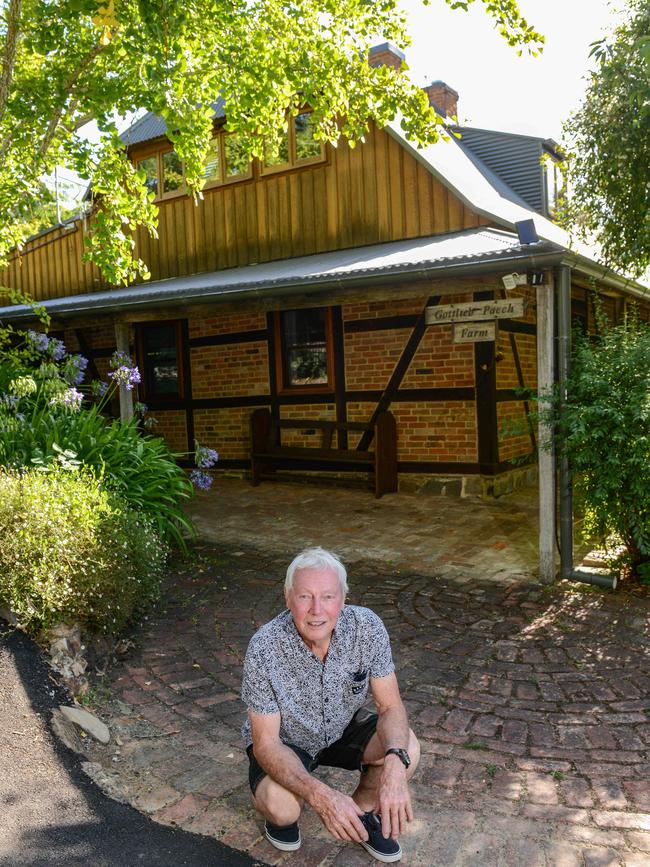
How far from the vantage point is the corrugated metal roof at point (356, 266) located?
225 inches

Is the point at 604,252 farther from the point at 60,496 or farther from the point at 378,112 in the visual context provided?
the point at 60,496

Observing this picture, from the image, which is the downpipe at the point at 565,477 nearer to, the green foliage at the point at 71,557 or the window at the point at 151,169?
the green foliage at the point at 71,557

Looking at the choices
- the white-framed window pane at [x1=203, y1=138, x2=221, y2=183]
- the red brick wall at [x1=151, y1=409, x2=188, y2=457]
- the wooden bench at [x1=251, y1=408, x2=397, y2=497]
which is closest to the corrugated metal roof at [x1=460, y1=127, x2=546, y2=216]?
the white-framed window pane at [x1=203, y1=138, x2=221, y2=183]

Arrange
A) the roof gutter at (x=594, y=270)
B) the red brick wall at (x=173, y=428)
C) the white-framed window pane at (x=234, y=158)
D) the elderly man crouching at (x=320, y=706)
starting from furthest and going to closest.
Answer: the red brick wall at (x=173, y=428) < the white-framed window pane at (x=234, y=158) < the roof gutter at (x=594, y=270) < the elderly man crouching at (x=320, y=706)

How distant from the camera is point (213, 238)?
1074 cm

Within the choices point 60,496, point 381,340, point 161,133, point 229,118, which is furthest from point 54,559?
point 161,133

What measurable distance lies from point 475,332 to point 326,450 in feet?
8.49

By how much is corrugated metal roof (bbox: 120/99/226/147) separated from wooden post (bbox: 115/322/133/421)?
4227 millimetres

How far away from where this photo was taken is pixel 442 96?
1275 cm

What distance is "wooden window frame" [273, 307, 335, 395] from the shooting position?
976 cm

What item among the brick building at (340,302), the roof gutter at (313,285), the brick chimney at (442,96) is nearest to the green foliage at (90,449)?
the roof gutter at (313,285)

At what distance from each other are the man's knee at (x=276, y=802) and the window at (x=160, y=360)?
30.6 ft

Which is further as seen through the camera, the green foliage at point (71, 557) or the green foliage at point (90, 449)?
the green foliage at point (90, 449)

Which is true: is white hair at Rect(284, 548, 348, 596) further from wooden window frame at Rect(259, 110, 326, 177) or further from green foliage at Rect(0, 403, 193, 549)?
wooden window frame at Rect(259, 110, 326, 177)
